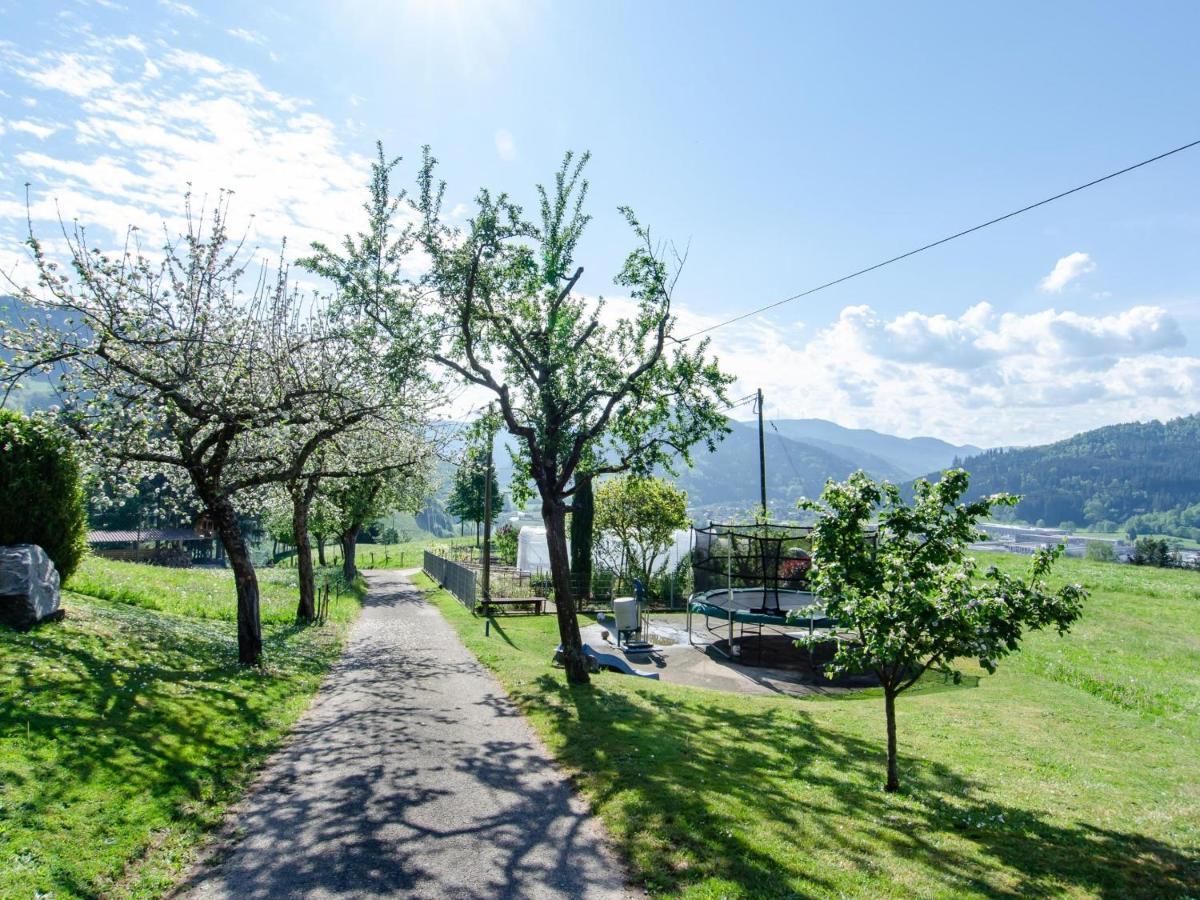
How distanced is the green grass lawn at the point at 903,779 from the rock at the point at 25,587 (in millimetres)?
8801

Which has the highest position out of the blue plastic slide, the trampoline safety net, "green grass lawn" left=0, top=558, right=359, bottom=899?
the trampoline safety net

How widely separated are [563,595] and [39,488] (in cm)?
1119

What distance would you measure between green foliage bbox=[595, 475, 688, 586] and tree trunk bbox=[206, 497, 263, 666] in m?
22.3

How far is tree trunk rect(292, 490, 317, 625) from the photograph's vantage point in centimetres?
2263

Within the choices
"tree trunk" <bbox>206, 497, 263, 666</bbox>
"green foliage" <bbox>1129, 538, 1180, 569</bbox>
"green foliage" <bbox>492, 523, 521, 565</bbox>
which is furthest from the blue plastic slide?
"green foliage" <bbox>1129, 538, 1180, 569</bbox>

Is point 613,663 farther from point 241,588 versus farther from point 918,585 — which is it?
point 918,585

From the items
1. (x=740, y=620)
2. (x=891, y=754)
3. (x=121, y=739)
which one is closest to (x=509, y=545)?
(x=740, y=620)

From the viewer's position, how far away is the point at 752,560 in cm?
2928

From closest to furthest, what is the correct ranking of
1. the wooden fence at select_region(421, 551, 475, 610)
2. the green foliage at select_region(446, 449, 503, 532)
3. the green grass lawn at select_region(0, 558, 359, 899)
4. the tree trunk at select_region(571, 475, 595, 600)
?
1. the green grass lawn at select_region(0, 558, 359, 899)
2. the wooden fence at select_region(421, 551, 475, 610)
3. the tree trunk at select_region(571, 475, 595, 600)
4. the green foliage at select_region(446, 449, 503, 532)

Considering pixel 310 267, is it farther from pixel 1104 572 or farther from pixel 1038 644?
pixel 1104 572

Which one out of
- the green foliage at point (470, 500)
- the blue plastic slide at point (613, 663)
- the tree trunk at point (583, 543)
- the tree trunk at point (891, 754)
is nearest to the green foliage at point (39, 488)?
the blue plastic slide at point (613, 663)

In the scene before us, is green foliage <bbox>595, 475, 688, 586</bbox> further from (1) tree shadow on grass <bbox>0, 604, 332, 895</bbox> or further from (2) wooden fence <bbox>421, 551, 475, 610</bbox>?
(1) tree shadow on grass <bbox>0, 604, 332, 895</bbox>

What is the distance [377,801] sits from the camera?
796cm

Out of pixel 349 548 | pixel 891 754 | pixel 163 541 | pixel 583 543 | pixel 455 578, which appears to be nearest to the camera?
pixel 891 754
